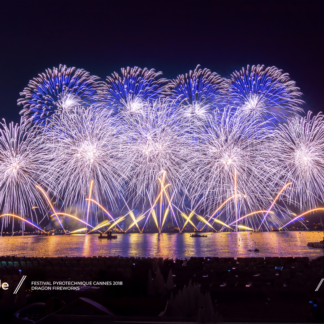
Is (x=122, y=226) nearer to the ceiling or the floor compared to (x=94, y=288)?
nearer to the ceiling

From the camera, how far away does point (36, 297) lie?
42.7 feet

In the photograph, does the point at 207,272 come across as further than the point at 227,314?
Yes

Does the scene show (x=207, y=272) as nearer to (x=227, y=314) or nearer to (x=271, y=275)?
(x=271, y=275)

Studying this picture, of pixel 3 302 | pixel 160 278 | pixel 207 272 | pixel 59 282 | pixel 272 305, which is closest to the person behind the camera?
pixel 3 302

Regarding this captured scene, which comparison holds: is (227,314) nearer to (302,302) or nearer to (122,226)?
(302,302)


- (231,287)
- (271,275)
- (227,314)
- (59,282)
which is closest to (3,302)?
(59,282)

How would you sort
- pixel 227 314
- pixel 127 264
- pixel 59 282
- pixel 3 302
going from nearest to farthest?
1. pixel 3 302
2. pixel 227 314
3. pixel 59 282
4. pixel 127 264

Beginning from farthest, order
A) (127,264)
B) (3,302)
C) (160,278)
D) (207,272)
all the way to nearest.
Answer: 1. (127,264)
2. (207,272)
3. (160,278)
4. (3,302)

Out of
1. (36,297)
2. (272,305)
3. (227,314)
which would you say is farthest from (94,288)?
(272,305)

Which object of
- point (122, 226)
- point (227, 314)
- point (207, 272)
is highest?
point (122, 226)

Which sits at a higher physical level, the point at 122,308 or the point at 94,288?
the point at 94,288

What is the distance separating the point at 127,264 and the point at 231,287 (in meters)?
8.27

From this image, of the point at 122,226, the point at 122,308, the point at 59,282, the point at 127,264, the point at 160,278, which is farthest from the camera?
the point at 122,226

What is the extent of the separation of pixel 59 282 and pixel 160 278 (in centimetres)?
509
